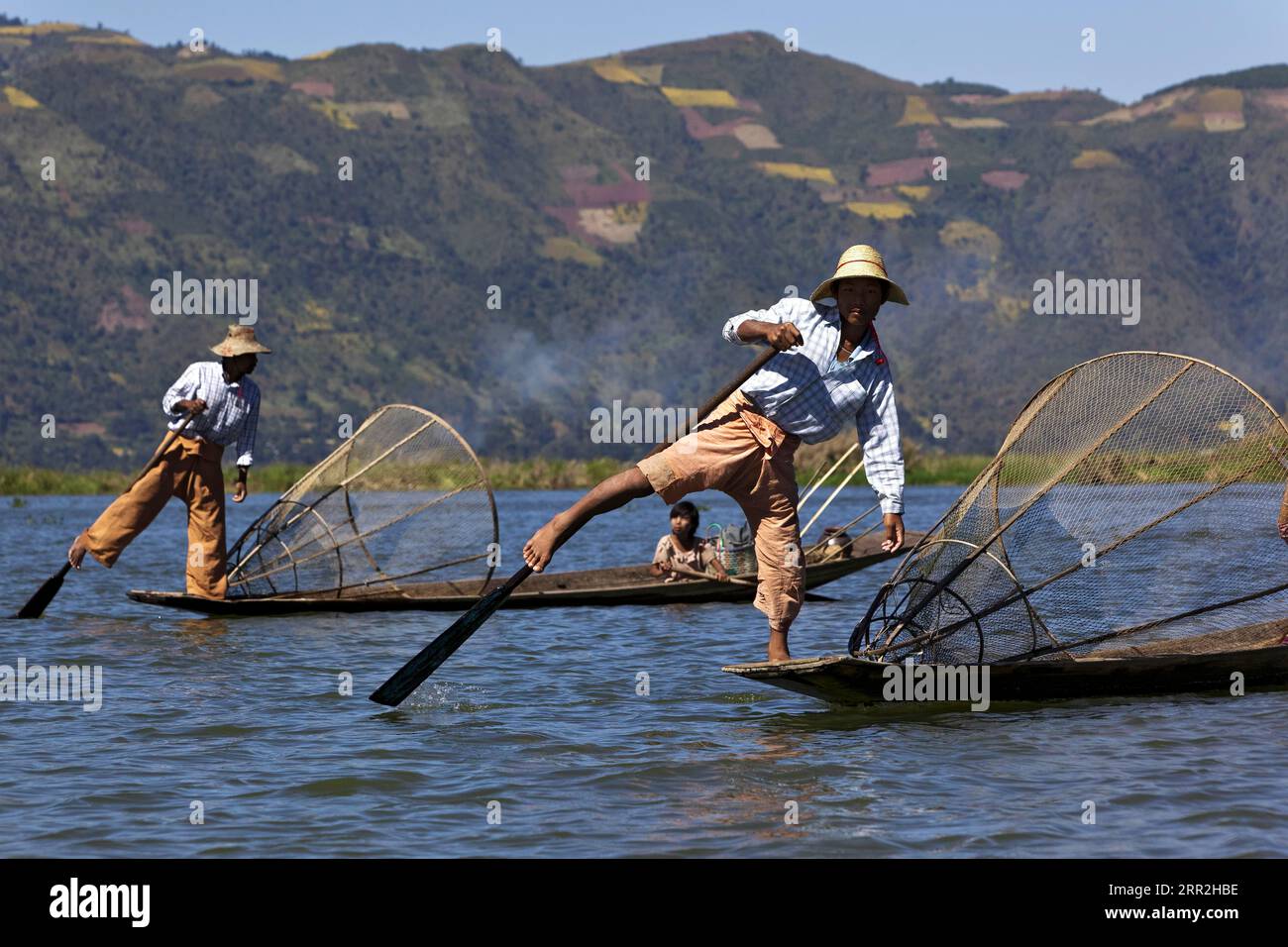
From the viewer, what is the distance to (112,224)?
133 m

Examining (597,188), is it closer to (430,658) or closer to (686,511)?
(686,511)

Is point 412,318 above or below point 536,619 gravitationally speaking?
above

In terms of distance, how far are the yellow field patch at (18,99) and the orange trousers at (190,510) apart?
146886mm

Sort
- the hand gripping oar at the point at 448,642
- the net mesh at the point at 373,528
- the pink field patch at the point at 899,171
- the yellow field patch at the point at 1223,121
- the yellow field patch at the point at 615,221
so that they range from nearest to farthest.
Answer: the hand gripping oar at the point at 448,642 < the net mesh at the point at 373,528 < the yellow field patch at the point at 615,221 < the pink field patch at the point at 899,171 < the yellow field patch at the point at 1223,121

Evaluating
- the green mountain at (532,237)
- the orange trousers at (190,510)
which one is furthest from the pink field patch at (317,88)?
the orange trousers at (190,510)

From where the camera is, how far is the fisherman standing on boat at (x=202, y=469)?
12711mm

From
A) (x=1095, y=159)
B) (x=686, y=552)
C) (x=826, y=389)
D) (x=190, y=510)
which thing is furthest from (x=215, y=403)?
(x=1095, y=159)

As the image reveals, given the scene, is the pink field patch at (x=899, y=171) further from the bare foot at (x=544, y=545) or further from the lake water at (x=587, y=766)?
the bare foot at (x=544, y=545)

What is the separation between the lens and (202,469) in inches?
508

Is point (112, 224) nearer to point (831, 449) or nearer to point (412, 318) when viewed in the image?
point (412, 318)

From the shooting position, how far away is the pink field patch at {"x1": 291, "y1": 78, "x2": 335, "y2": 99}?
18150 cm
